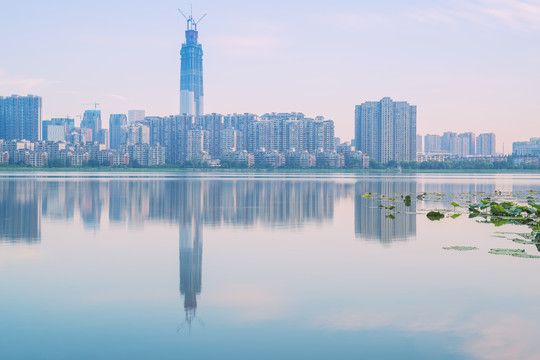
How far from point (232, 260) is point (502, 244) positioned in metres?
7.88

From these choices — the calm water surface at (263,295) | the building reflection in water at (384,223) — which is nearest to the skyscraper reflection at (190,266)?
the calm water surface at (263,295)

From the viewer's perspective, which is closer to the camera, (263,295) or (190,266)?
(263,295)

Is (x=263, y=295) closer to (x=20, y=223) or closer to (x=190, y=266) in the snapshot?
(x=190, y=266)

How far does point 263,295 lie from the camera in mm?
10148

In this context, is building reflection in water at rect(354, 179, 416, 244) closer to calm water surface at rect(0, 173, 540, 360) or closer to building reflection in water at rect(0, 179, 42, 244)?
calm water surface at rect(0, 173, 540, 360)

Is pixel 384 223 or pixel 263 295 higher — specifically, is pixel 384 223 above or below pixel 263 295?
above

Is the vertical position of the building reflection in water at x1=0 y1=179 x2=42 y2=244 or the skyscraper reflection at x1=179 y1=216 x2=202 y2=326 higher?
the building reflection in water at x1=0 y1=179 x2=42 y2=244

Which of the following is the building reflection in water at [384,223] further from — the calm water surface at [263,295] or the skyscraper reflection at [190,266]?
the skyscraper reflection at [190,266]

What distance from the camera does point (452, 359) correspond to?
699cm

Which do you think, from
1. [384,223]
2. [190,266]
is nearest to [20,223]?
[190,266]

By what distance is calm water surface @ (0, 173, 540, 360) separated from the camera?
24.4 ft

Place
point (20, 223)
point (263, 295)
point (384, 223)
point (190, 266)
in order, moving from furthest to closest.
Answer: point (384, 223)
point (20, 223)
point (190, 266)
point (263, 295)

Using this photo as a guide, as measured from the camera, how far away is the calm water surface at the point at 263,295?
744 centimetres

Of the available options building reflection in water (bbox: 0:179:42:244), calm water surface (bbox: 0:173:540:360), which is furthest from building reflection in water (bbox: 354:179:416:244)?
building reflection in water (bbox: 0:179:42:244)
